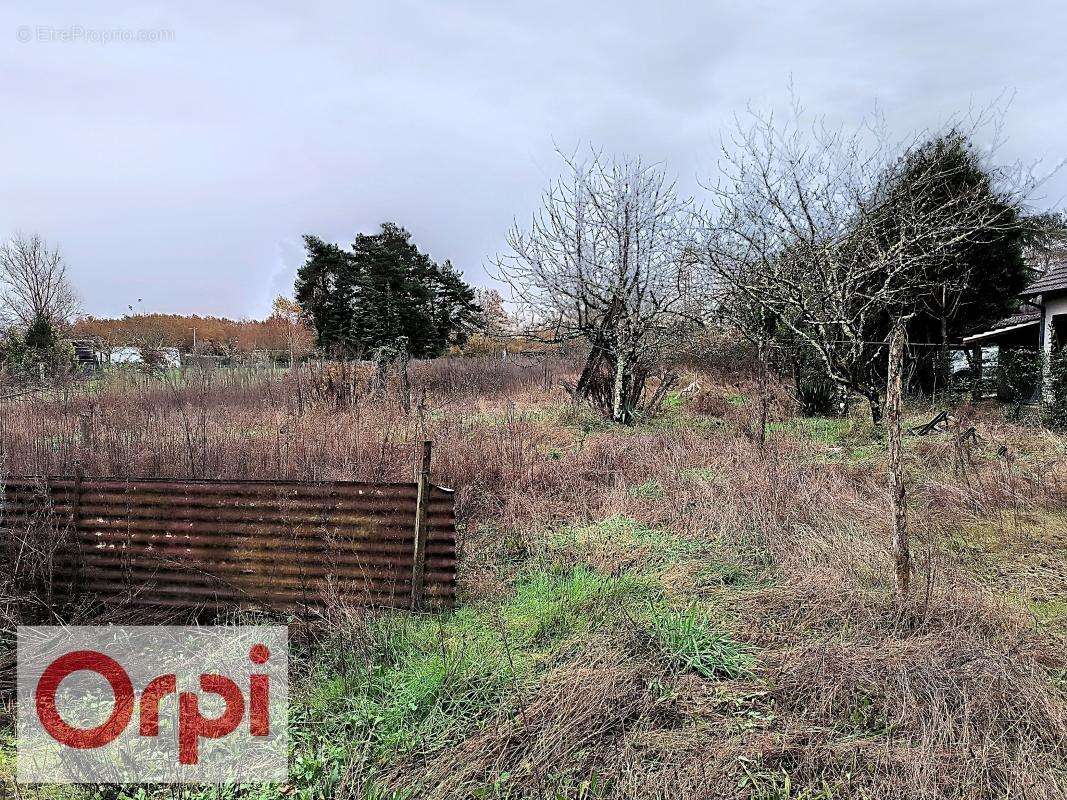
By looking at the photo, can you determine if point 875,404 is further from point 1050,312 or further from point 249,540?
point 249,540

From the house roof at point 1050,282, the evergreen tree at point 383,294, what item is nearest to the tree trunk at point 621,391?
the house roof at point 1050,282

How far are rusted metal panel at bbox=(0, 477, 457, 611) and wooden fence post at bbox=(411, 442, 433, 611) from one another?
1 cm

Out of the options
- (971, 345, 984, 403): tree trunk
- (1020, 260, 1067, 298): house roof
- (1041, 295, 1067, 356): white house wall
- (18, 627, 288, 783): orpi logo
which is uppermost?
(1020, 260, 1067, 298): house roof

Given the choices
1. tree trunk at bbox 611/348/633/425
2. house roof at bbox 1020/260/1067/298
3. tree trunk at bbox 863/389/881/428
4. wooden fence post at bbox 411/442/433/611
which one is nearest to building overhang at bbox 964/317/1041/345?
house roof at bbox 1020/260/1067/298

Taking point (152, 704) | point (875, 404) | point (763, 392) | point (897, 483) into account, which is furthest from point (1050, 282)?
point (152, 704)

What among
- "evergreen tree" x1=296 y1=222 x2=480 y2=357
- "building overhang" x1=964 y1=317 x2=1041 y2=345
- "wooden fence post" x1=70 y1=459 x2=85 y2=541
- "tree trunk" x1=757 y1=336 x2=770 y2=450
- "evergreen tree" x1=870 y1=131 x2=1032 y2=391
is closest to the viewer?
"wooden fence post" x1=70 y1=459 x2=85 y2=541

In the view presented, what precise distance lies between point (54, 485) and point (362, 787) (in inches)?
114

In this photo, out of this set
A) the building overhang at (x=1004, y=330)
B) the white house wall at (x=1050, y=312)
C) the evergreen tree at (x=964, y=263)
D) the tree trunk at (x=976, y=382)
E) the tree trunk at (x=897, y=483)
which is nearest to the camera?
the tree trunk at (x=897, y=483)

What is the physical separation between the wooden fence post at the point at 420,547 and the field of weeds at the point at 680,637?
0.12 metres

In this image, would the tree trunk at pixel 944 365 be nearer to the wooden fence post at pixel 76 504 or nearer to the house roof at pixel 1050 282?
the house roof at pixel 1050 282

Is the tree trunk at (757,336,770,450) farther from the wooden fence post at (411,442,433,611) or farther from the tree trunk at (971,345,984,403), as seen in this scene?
the wooden fence post at (411,442,433,611)

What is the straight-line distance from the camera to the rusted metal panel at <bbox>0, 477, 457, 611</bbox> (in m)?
3.21

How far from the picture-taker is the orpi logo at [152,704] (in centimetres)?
208

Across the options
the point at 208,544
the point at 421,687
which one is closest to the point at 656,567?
the point at 421,687
